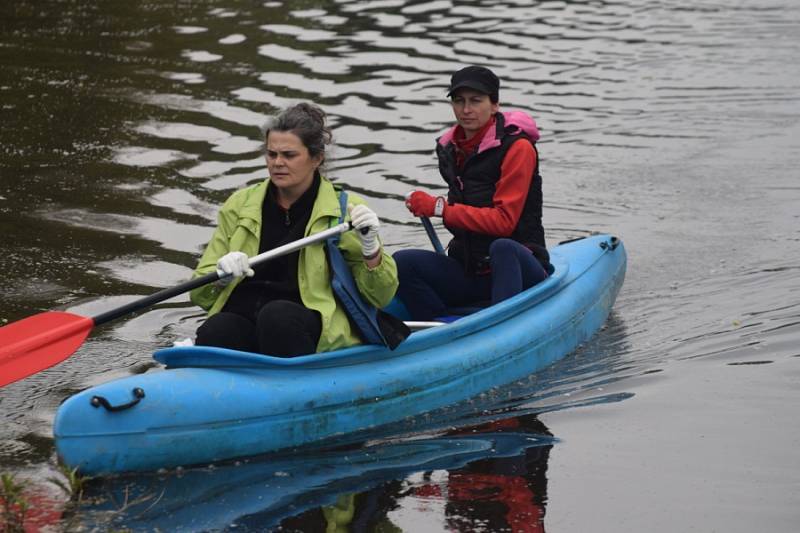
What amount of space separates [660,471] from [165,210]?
211 inches

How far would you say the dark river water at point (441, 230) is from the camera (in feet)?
17.6

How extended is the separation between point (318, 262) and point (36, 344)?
1283mm

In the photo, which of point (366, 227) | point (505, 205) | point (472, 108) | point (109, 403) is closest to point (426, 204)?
point (505, 205)

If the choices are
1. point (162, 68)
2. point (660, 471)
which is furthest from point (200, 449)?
point (162, 68)

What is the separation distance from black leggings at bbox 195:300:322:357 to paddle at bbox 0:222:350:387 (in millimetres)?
222

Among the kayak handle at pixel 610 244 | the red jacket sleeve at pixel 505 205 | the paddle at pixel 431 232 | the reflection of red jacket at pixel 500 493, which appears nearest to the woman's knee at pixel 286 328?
the reflection of red jacket at pixel 500 493

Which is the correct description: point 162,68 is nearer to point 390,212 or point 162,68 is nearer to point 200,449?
point 390,212

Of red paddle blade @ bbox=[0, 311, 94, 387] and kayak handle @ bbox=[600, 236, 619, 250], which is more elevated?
red paddle blade @ bbox=[0, 311, 94, 387]

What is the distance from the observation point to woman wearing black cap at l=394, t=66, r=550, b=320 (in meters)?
6.82

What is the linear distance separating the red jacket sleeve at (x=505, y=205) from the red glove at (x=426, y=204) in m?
0.04

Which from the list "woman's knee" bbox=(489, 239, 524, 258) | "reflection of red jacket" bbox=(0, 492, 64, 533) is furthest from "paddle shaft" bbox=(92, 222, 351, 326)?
"woman's knee" bbox=(489, 239, 524, 258)

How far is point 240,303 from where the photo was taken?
597 cm

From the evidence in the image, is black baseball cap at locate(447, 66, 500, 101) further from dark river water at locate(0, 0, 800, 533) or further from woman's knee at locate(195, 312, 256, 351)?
woman's knee at locate(195, 312, 256, 351)

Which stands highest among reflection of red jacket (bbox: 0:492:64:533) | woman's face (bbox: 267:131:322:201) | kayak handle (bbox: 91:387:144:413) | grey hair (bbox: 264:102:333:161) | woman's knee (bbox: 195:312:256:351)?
grey hair (bbox: 264:102:333:161)
